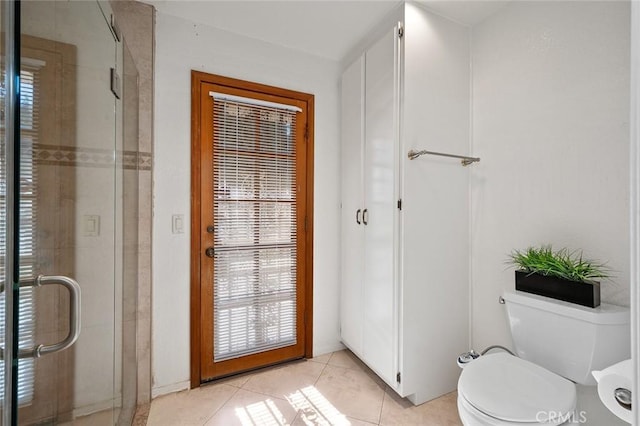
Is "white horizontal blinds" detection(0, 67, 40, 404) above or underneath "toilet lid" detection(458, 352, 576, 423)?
above

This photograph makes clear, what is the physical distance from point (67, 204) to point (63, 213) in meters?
0.04

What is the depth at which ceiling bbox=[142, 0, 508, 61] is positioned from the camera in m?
1.74

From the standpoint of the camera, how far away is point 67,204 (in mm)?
1104

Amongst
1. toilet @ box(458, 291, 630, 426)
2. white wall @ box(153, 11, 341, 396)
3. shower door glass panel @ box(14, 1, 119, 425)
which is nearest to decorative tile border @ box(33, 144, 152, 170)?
shower door glass panel @ box(14, 1, 119, 425)

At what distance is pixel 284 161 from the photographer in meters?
2.20

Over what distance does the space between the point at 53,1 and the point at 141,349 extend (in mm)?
1701

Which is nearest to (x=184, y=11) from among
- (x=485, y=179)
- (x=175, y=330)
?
(x=175, y=330)

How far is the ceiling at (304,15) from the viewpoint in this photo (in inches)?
68.7

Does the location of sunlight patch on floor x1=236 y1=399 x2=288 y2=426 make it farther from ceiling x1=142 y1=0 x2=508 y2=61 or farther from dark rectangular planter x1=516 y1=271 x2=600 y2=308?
ceiling x1=142 y1=0 x2=508 y2=61

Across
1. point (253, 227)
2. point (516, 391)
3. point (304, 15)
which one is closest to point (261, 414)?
point (253, 227)

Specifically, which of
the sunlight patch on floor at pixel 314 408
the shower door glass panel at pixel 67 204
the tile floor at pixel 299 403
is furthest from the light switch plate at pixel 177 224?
the sunlight patch on floor at pixel 314 408

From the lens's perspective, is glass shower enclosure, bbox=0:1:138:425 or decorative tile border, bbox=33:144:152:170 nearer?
glass shower enclosure, bbox=0:1:138:425

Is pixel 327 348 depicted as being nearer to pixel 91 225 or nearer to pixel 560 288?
pixel 560 288

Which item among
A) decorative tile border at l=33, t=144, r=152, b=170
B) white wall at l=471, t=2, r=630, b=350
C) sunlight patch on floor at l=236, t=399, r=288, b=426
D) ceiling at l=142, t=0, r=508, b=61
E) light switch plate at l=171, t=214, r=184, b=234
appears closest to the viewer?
decorative tile border at l=33, t=144, r=152, b=170
